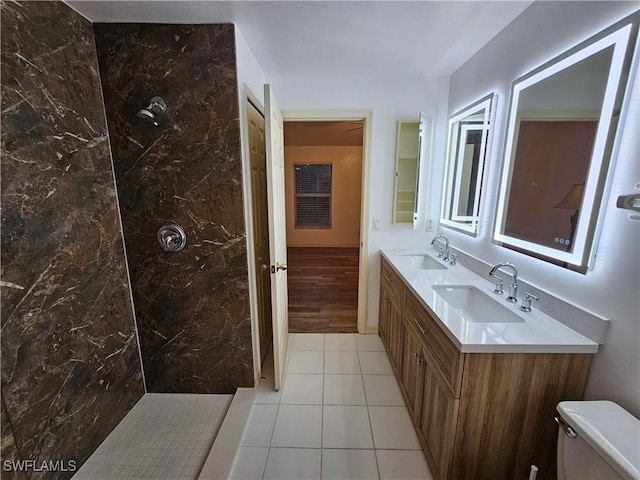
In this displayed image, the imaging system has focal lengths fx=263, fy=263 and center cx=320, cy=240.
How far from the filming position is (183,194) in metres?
Answer: 1.67

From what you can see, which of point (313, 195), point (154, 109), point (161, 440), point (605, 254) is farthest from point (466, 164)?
point (313, 195)

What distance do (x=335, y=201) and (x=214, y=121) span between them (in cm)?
486

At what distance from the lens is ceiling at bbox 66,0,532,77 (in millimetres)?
1401

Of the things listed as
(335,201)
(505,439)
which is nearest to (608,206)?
(505,439)

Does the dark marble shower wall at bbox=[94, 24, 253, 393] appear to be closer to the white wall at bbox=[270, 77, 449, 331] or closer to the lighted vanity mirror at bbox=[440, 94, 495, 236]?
the white wall at bbox=[270, 77, 449, 331]

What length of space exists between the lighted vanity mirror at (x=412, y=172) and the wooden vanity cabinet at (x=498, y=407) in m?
1.43

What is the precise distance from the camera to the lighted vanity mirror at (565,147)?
1044 mm

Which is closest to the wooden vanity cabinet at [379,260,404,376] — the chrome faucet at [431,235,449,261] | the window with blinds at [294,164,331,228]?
the chrome faucet at [431,235,449,261]

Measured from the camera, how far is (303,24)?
1590mm

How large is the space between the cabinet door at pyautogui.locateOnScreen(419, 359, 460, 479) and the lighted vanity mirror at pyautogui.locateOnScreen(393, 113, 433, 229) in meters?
1.48

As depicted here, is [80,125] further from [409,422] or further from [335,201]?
[335,201]

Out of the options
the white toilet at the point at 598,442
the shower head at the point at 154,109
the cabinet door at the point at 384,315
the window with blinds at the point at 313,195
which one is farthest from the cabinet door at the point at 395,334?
the window with blinds at the point at 313,195

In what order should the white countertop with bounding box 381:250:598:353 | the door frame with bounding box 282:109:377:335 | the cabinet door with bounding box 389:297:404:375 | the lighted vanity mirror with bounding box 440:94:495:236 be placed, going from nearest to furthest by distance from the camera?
the white countertop with bounding box 381:250:598:353 → the lighted vanity mirror with bounding box 440:94:495:236 → the cabinet door with bounding box 389:297:404:375 → the door frame with bounding box 282:109:377:335

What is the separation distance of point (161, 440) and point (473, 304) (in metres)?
2.11
